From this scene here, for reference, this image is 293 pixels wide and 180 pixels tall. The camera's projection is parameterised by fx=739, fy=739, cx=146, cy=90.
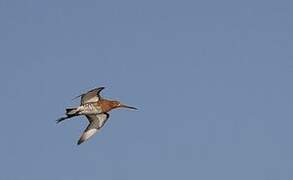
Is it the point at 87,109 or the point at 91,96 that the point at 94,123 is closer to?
the point at 87,109

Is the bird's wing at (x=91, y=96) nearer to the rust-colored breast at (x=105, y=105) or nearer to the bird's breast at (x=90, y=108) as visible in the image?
the bird's breast at (x=90, y=108)

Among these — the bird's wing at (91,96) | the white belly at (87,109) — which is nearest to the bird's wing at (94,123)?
the white belly at (87,109)

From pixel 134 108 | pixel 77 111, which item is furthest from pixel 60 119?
pixel 134 108

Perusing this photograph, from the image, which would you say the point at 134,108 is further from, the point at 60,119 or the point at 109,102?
the point at 60,119

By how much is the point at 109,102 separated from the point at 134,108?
2.05 metres

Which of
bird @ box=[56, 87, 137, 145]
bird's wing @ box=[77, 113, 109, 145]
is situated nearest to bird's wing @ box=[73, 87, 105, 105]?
bird @ box=[56, 87, 137, 145]

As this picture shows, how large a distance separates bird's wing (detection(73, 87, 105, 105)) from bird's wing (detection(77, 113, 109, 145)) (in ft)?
11.0

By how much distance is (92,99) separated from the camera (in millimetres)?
56875

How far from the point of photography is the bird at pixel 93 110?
56.0 meters

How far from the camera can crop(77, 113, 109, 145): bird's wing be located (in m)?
60.1

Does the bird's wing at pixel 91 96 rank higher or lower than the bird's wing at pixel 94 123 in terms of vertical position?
higher

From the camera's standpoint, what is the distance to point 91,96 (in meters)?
56.4

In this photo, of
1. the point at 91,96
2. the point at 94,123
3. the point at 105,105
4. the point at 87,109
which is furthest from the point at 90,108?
the point at 94,123

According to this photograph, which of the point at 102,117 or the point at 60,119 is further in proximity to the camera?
the point at 102,117
